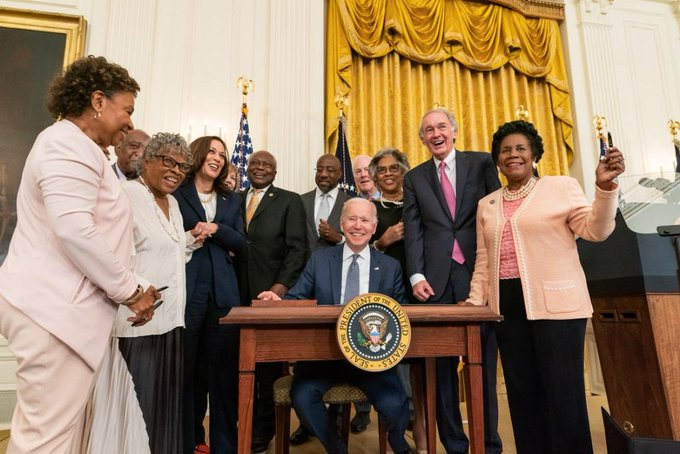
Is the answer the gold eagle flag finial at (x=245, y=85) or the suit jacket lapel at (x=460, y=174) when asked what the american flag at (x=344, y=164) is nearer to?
the gold eagle flag finial at (x=245, y=85)

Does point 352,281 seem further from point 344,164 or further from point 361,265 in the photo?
point 344,164

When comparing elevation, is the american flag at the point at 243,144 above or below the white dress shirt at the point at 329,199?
above

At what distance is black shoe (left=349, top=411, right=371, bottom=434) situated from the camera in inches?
132

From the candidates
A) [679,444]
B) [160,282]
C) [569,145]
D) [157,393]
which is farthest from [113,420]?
[569,145]

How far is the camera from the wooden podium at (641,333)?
1.96 m

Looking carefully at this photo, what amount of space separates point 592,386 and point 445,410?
12.6 feet

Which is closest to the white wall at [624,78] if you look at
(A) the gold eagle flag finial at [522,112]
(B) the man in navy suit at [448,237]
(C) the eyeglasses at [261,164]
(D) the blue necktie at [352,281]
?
(A) the gold eagle flag finial at [522,112]

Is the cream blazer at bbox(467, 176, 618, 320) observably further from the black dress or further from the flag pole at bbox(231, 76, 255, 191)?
the flag pole at bbox(231, 76, 255, 191)

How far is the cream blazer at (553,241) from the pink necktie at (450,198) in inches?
9.4

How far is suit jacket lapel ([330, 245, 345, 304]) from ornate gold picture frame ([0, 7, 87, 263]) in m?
3.52

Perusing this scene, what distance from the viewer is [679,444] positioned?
1798 mm

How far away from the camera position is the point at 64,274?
4.65 feet

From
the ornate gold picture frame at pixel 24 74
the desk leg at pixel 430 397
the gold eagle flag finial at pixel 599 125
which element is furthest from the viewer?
the ornate gold picture frame at pixel 24 74

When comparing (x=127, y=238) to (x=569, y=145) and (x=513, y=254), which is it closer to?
(x=513, y=254)
